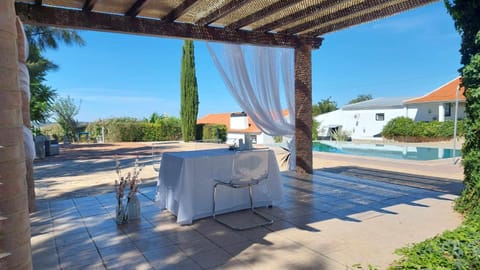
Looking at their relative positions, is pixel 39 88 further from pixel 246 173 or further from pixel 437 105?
pixel 437 105

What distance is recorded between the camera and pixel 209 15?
4.66 meters

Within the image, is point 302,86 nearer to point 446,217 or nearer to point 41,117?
point 446,217

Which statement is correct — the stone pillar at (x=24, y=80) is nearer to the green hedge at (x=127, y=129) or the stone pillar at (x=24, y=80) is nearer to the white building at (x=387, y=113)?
the green hedge at (x=127, y=129)

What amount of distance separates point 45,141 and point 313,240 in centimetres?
1008

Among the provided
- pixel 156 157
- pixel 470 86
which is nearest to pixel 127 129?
pixel 156 157

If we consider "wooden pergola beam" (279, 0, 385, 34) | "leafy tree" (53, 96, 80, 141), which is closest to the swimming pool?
"wooden pergola beam" (279, 0, 385, 34)

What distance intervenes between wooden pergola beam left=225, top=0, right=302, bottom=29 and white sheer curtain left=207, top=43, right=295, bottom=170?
1.35ft

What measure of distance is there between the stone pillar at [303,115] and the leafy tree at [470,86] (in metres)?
2.80

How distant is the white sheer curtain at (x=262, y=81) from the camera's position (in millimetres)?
5402

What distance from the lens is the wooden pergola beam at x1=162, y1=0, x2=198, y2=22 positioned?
407 centimetres

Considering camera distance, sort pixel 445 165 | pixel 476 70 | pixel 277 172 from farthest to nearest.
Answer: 1. pixel 445 165
2. pixel 277 172
3. pixel 476 70

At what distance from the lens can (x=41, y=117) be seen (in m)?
10.2

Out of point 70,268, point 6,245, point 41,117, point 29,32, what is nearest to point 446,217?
point 70,268

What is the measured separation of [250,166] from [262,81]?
8.33ft
